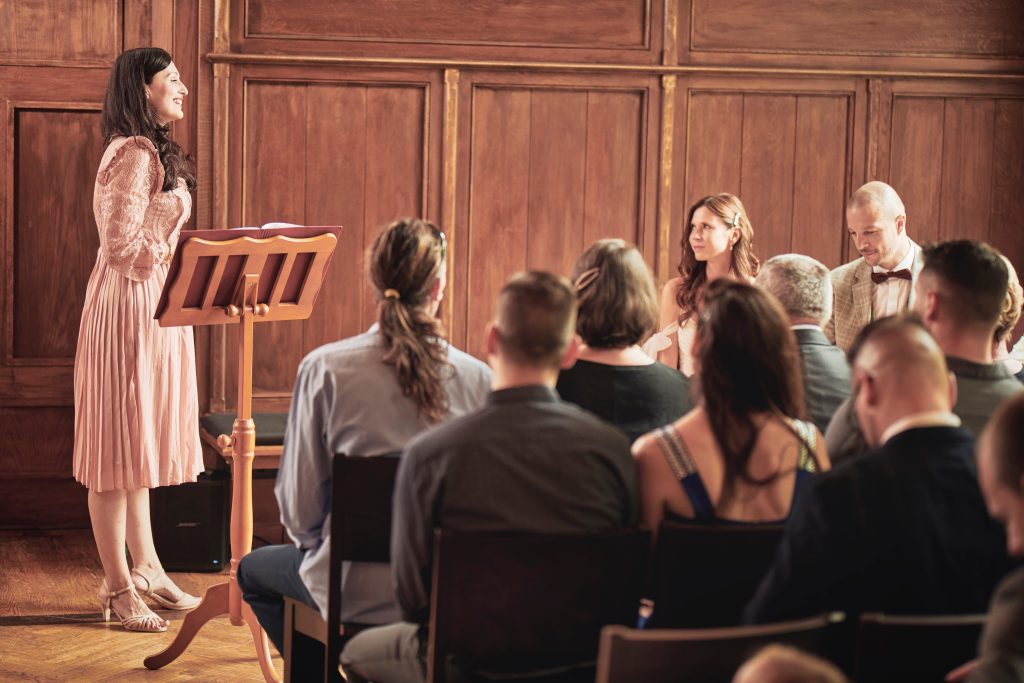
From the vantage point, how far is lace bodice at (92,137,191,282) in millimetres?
4613

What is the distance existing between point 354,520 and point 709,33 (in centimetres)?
398

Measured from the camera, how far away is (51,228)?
5.80 metres

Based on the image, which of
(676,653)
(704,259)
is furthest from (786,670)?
(704,259)

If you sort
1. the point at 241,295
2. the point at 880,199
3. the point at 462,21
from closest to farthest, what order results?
the point at 241,295 → the point at 880,199 → the point at 462,21

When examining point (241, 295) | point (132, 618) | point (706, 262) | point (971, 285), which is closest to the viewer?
point (971, 285)

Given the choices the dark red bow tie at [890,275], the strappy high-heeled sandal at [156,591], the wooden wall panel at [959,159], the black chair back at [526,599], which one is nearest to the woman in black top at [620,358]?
the black chair back at [526,599]

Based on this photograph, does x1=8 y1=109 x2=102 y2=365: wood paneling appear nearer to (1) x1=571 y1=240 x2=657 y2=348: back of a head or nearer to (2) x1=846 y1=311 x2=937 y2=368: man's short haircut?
(1) x1=571 y1=240 x2=657 y2=348: back of a head

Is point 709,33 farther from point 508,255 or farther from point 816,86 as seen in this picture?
point 508,255

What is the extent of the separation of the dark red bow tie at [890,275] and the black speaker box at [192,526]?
112 inches

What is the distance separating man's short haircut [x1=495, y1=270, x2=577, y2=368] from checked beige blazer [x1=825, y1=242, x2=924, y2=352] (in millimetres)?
3042

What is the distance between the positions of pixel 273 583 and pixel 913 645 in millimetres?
1959

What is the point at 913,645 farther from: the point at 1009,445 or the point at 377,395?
the point at 377,395

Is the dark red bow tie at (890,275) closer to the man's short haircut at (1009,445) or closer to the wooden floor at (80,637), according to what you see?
the wooden floor at (80,637)

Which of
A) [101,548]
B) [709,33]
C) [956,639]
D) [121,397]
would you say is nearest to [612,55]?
[709,33]
